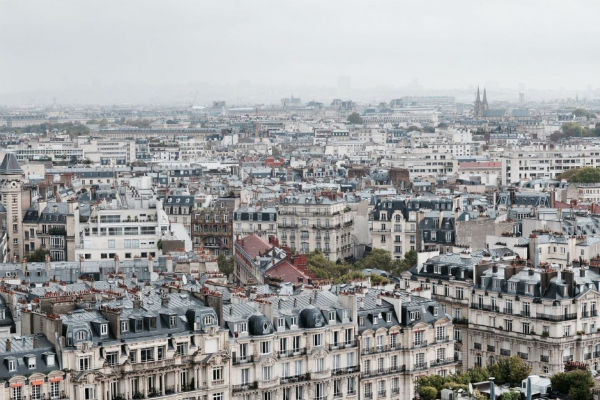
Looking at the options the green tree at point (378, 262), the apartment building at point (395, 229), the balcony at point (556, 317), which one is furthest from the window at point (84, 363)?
the apartment building at point (395, 229)

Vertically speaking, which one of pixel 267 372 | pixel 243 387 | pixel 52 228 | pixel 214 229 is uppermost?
pixel 267 372

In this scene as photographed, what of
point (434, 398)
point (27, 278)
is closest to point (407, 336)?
point (434, 398)

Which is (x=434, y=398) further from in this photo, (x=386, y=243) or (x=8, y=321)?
(x=386, y=243)

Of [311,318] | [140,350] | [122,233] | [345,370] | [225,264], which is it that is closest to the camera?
[140,350]

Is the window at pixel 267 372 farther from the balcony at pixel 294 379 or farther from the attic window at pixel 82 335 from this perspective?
the attic window at pixel 82 335

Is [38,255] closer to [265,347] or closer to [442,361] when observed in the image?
[442,361]

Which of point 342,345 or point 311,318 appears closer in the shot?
point 311,318

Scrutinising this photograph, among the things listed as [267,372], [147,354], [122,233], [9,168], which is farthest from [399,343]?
[9,168]
